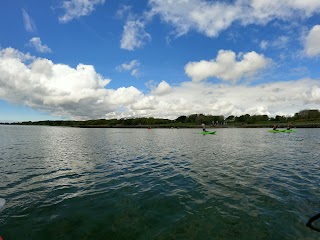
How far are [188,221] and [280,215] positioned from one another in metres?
4.52

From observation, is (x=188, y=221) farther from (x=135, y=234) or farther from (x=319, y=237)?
(x=319, y=237)

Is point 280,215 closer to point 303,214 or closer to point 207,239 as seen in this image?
point 303,214

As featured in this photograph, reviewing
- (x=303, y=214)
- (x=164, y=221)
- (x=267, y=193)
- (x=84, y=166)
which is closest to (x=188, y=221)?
(x=164, y=221)

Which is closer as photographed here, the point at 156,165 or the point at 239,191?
the point at 239,191

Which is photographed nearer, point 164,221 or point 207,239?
point 207,239

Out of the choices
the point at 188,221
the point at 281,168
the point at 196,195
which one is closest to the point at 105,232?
the point at 188,221

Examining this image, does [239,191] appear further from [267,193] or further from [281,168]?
[281,168]

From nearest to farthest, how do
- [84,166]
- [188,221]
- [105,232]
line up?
[105,232] → [188,221] → [84,166]

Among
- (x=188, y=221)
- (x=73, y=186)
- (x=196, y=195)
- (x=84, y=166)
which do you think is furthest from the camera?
(x=84, y=166)

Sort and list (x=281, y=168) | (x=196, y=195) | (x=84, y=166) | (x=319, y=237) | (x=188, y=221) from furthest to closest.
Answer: (x=84, y=166)
(x=281, y=168)
(x=196, y=195)
(x=188, y=221)
(x=319, y=237)

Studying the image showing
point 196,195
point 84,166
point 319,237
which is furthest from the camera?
point 84,166

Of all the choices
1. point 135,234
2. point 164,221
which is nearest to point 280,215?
point 164,221

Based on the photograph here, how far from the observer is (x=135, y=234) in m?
9.29

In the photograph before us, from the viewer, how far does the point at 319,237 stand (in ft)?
28.8
